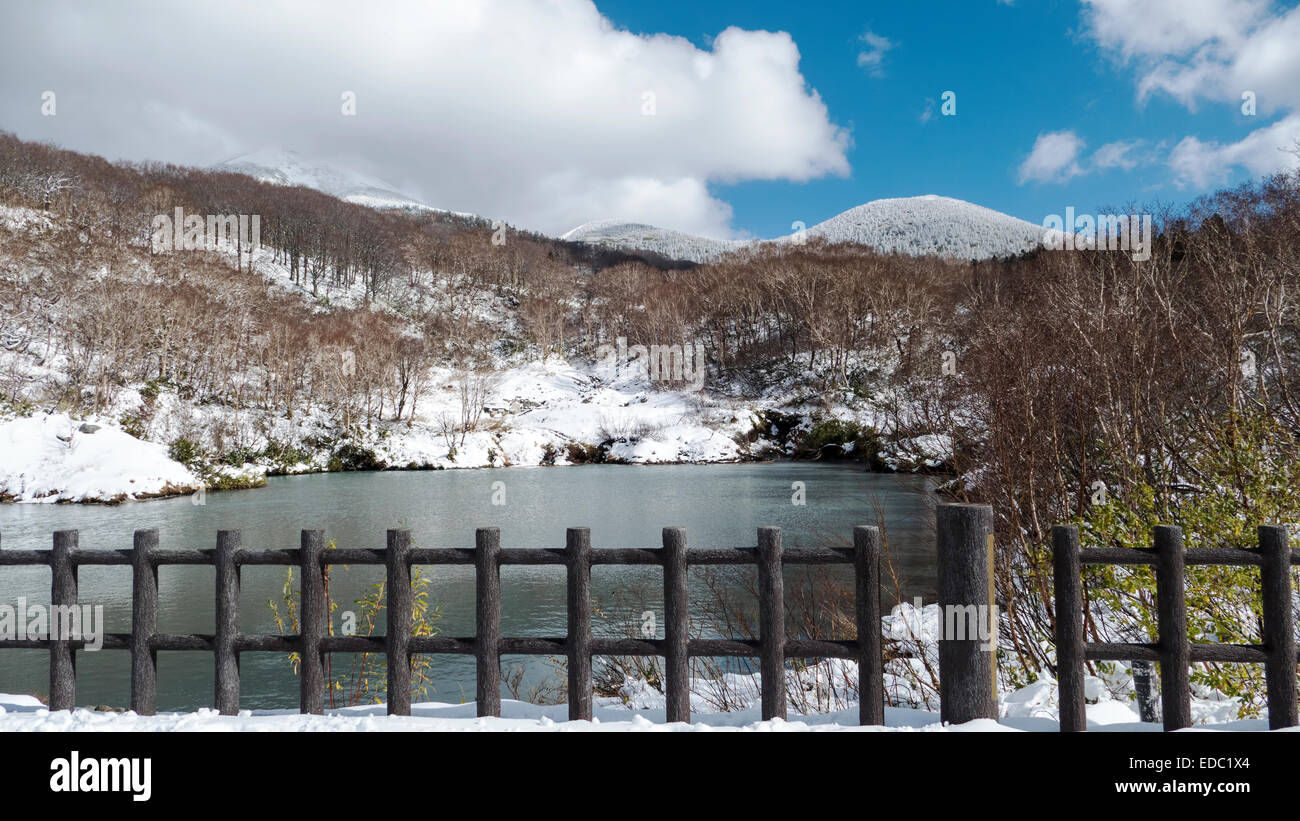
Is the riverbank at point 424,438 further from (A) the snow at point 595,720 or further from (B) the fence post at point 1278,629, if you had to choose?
(B) the fence post at point 1278,629

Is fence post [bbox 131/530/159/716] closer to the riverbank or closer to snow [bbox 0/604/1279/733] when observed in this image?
snow [bbox 0/604/1279/733]

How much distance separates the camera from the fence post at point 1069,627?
14.1 feet

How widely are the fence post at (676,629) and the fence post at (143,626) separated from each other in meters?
3.87

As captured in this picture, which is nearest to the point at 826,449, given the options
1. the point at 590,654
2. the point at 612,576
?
the point at 612,576

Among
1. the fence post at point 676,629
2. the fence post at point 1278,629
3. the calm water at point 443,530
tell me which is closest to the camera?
the fence post at point 1278,629

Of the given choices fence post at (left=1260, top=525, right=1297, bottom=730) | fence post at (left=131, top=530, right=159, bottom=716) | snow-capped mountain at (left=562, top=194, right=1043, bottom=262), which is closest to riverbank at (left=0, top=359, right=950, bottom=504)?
fence post at (left=1260, top=525, right=1297, bottom=730)

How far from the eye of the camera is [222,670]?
16.8 feet

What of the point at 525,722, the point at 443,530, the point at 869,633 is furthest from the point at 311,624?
the point at 443,530

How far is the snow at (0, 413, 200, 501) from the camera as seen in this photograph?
1190 inches

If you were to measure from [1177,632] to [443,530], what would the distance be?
798 inches

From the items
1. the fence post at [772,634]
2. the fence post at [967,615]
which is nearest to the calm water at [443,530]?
the fence post at [967,615]

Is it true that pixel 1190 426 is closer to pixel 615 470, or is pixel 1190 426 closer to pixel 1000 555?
pixel 1000 555
